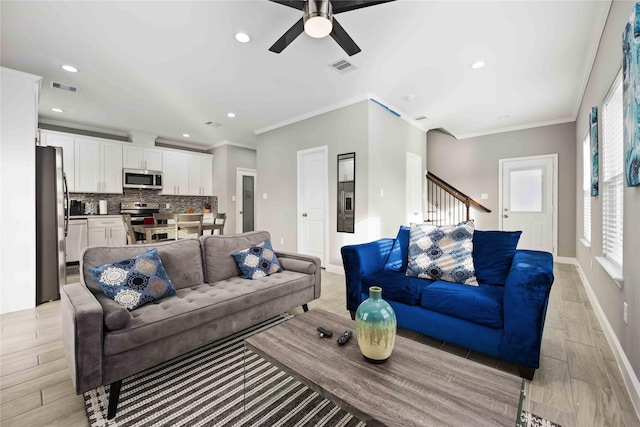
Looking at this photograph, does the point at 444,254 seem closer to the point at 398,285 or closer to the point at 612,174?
the point at 398,285

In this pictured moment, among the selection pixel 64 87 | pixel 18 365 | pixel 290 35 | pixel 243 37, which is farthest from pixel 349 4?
pixel 64 87

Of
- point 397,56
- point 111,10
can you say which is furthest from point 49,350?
point 397,56

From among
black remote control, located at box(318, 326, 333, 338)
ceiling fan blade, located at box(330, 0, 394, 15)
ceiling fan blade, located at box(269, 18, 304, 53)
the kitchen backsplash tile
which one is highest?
ceiling fan blade, located at box(330, 0, 394, 15)

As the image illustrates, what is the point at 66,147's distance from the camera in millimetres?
5098

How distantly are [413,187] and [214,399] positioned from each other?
483cm

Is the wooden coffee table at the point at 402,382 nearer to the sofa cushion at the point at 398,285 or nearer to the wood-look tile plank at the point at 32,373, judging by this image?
the sofa cushion at the point at 398,285

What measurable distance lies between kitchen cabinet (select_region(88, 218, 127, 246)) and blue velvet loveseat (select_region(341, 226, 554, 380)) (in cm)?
507

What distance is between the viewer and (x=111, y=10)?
233 cm

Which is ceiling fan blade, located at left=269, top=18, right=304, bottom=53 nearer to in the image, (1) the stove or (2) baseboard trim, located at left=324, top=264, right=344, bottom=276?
(2) baseboard trim, located at left=324, top=264, right=344, bottom=276

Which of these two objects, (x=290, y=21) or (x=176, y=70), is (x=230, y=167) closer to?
(x=176, y=70)

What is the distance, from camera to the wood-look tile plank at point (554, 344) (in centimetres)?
198

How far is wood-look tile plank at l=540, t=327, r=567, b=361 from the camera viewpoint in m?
1.98

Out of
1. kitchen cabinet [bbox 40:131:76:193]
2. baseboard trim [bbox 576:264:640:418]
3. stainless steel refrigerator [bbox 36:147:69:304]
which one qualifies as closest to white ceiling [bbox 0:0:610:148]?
kitchen cabinet [bbox 40:131:76:193]

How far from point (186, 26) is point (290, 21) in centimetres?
95
